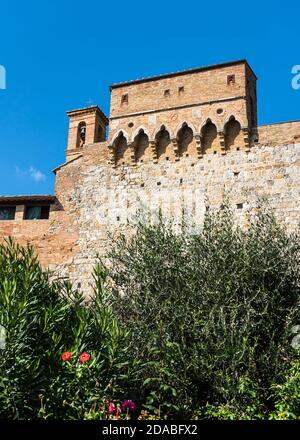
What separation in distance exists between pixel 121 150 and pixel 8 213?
5401 millimetres

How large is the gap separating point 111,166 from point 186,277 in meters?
7.35

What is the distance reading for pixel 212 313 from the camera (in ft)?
40.7

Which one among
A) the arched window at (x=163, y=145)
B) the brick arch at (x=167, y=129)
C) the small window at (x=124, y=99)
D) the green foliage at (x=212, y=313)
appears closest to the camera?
the green foliage at (x=212, y=313)

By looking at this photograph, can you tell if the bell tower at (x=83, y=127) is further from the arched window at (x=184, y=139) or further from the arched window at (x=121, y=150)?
the arched window at (x=184, y=139)

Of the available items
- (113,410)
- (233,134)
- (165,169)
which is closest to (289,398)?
(113,410)

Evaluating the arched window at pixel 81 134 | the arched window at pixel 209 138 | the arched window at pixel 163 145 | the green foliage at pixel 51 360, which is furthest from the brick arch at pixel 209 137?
the green foliage at pixel 51 360

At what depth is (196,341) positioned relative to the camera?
1249 cm

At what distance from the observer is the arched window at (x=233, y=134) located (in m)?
17.8

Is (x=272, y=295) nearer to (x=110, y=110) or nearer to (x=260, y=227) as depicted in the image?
(x=260, y=227)

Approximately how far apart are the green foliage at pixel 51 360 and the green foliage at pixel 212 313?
1290 millimetres

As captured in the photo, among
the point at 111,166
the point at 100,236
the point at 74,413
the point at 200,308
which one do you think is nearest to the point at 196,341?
the point at 200,308

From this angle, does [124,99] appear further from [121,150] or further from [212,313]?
[212,313]

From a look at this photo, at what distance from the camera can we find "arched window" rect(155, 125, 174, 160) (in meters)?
18.9

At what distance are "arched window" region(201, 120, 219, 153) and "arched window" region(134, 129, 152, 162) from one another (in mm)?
2148
